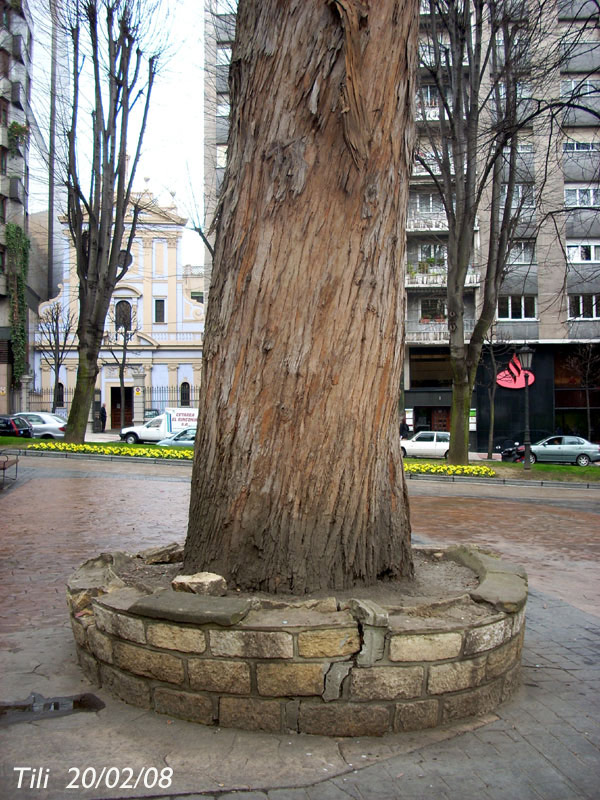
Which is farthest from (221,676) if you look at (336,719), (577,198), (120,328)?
(120,328)

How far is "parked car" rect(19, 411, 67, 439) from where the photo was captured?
3011cm

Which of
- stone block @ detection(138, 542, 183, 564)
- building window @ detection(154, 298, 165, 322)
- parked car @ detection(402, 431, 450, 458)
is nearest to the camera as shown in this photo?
stone block @ detection(138, 542, 183, 564)

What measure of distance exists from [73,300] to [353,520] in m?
43.0

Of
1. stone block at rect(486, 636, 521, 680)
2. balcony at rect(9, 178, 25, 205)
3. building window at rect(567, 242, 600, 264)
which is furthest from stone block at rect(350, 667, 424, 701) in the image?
balcony at rect(9, 178, 25, 205)

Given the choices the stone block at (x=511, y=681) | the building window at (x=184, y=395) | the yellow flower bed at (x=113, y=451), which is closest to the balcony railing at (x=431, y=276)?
the yellow flower bed at (x=113, y=451)

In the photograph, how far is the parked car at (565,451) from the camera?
90.7 feet

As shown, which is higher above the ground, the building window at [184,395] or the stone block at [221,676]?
the building window at [184,395]

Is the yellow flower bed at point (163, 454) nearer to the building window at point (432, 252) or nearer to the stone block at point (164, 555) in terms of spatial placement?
the stone block at point (164, 555)

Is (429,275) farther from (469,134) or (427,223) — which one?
(469,134)

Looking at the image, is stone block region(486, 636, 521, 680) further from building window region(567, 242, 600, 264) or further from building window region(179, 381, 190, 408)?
building window region(179, 381, 190, 408)

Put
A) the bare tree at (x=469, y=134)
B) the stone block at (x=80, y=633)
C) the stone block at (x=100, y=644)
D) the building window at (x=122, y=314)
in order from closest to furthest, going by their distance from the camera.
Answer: the stone block at (x=100, y=644) < the stone block at (x=80, y=633) < the bare tree at (x=469, y=134) < the building window at (x=122, y=314)

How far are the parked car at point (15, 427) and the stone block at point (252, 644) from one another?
2830 cm

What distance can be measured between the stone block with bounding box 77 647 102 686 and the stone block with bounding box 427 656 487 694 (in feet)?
5.75

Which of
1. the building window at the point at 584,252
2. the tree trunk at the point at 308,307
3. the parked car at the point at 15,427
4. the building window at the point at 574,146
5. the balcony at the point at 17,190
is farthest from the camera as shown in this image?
the balcony at the point at 17,190
